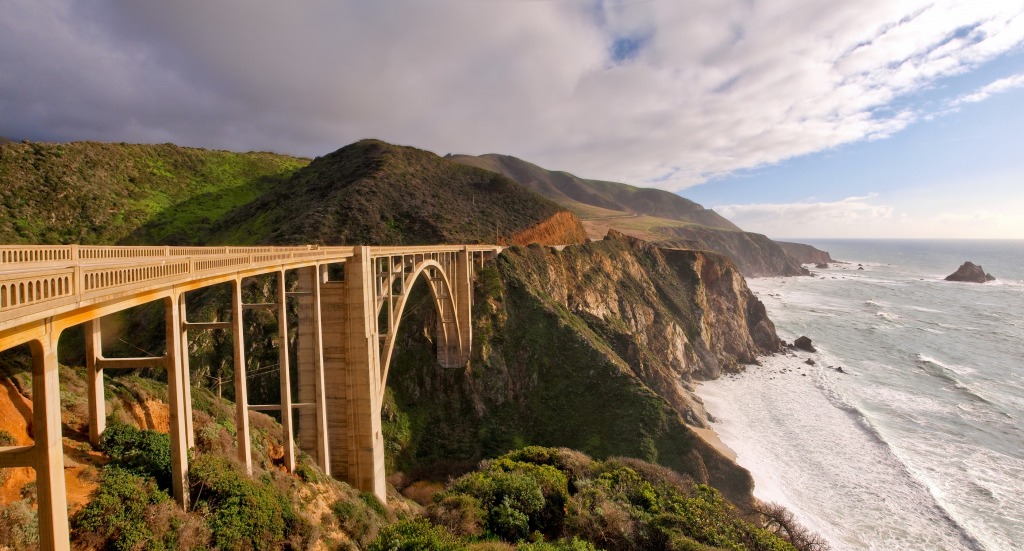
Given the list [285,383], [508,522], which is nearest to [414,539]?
[508,522]

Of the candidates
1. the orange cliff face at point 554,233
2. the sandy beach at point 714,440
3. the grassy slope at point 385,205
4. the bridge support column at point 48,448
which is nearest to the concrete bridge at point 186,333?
the bridge support column at point 48,448

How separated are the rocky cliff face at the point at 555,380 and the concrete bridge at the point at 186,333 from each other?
34.3 ft

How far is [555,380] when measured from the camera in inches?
1193

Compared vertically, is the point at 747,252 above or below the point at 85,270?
above

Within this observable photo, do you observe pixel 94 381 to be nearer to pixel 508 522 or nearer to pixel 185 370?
pixel 185 370

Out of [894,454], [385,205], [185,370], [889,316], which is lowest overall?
[894,454]

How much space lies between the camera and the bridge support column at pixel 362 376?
1549cm

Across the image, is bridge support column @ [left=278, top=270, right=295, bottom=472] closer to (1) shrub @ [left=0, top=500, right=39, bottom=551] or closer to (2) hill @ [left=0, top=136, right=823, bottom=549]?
(2) hill @ [left=0, top=136, right=823, bottom=549]

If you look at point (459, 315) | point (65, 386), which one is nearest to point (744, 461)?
point (459, 315)

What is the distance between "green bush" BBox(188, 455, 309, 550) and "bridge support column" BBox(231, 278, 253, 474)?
0.56 meters

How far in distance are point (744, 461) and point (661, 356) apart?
1716 cm

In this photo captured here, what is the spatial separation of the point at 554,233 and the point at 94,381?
48711 mm

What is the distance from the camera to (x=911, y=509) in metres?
22.3

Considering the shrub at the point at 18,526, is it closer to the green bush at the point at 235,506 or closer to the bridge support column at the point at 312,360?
the green bush at the point at 235,506
